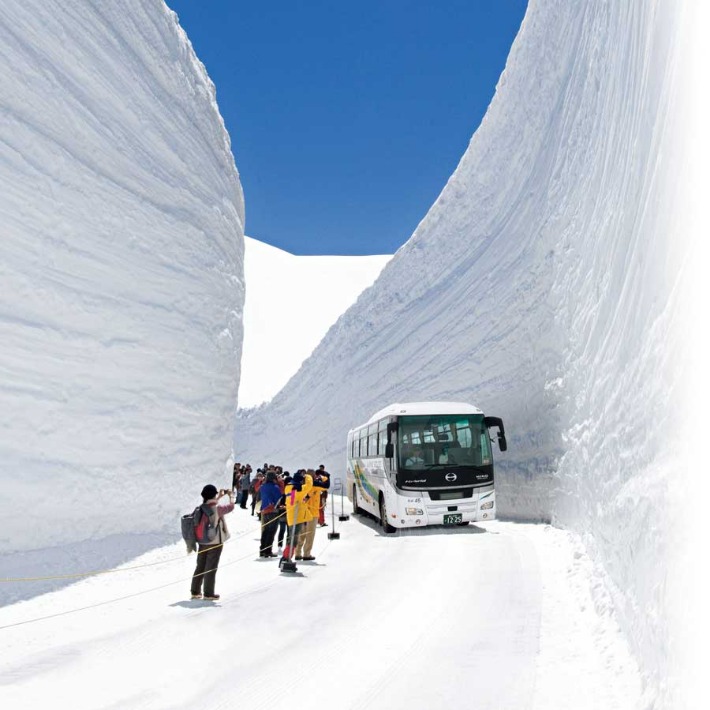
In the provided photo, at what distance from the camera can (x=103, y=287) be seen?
35.8 ft

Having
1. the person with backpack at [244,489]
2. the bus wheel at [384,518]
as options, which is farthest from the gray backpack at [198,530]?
the person with backpack at [244,489]

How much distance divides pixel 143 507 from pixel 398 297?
19.2 m

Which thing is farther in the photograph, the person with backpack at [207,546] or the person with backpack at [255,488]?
the person with backpack at [255,488]

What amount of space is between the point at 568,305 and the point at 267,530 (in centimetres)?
694

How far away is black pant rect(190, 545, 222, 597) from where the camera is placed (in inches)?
287

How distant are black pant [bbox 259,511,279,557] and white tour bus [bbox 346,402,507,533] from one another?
268cm

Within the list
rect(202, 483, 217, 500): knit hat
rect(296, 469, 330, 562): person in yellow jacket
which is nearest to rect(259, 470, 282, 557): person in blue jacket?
rect(296, 469, 330, 562): person in yellow jacket

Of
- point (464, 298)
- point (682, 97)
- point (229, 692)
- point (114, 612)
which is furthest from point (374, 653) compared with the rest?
point (464, 298)

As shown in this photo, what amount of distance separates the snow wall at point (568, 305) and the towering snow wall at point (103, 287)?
275 inches

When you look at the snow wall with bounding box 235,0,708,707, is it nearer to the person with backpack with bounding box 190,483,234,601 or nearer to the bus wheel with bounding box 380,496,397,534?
the bus wheel with bounding box 380,496,397,534

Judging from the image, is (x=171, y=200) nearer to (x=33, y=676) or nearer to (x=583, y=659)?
(x=33, y=676)

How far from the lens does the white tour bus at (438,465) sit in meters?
12.2

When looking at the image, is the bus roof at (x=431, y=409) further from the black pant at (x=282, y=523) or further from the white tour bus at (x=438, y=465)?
the black pant at (x=282, y=523)

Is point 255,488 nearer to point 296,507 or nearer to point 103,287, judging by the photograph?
point 103,287
